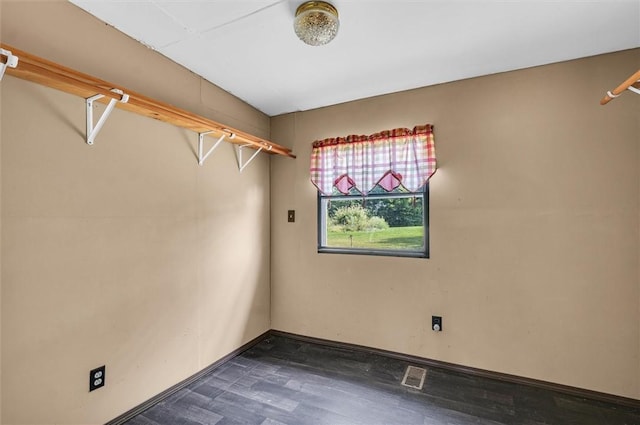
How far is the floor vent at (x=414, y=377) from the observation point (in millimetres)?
2205

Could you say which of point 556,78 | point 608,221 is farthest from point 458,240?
point 556,78

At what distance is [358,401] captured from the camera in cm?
201

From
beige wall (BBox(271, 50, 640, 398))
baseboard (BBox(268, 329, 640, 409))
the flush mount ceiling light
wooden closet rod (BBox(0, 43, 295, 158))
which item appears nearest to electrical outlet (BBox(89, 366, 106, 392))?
wooden closet rod (BBox(0, 43, 295, 158))

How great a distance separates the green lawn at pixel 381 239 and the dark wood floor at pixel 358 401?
1049mm

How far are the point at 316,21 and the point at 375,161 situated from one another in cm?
137

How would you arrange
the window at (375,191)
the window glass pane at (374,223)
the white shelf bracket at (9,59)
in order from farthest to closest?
the window glass pane at (374,223) < the window at (375,191) < the white shelf bracket at (9,59)

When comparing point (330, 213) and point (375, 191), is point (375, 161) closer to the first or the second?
point (375, 191)

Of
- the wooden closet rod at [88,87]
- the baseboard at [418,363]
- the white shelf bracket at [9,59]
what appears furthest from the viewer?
the baseboard at [418,363]

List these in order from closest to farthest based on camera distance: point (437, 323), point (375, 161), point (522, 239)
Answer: point (522, 239)
point (437, 323)
point (375, 161)

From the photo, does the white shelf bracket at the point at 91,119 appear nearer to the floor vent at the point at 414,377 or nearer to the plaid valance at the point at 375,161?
the plaid valance at the point at 375,161

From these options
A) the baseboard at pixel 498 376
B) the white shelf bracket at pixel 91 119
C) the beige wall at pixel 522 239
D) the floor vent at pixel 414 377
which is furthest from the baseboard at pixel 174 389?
the white shelf bracket at pixel 91 119

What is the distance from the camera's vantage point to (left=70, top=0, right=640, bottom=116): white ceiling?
1.60 m

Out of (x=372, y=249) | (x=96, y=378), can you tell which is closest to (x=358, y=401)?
(x=372, y=249)

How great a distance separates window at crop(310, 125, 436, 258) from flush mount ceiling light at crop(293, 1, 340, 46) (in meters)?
1.19
